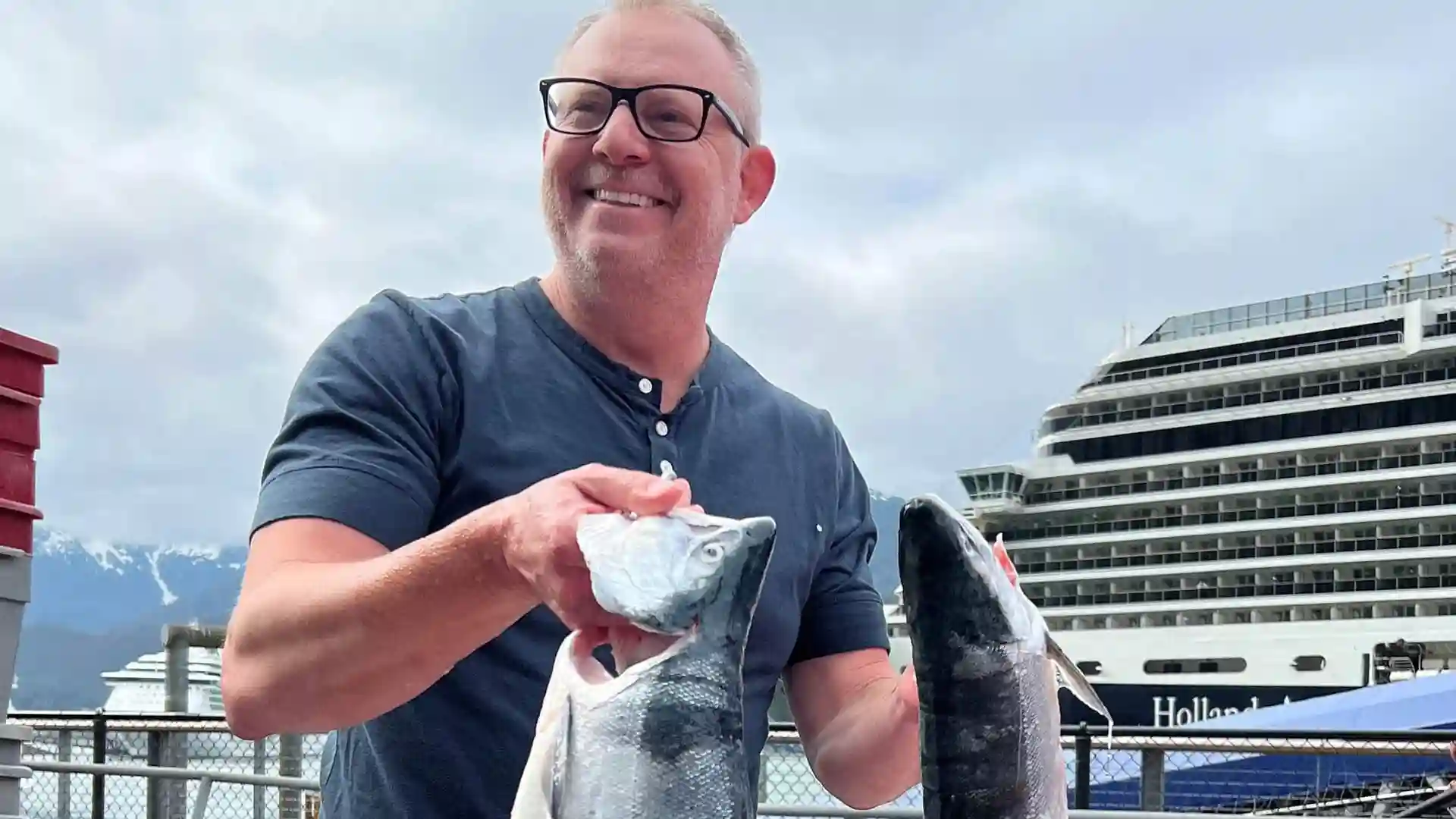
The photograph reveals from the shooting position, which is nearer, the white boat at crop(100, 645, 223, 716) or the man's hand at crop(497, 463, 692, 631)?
the man's hand at crop(497, 463, 692, 631)

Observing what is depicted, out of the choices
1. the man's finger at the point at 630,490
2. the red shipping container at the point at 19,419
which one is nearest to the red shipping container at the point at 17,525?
the red shipping container at the point at 19,419

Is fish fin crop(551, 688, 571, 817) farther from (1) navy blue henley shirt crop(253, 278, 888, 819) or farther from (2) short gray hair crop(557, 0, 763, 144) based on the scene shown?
(2) short gray hair crop(557, 0, 763, 144)

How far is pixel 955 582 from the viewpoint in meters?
1.59

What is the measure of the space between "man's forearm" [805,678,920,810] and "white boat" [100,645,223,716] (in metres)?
10.0

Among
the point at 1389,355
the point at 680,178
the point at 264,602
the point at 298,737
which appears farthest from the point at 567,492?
the point at 1389,355

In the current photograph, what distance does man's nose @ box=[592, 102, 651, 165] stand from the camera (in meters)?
1.84

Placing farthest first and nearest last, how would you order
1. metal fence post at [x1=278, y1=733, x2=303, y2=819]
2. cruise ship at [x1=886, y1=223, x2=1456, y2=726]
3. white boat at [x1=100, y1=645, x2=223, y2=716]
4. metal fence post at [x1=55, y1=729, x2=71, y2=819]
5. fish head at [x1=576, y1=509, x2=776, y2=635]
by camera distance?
cruise ship at [x1=886, y1=223, x2=1456, y2=726] < white boat at [x1=100, y1=645, x2=223, y2=716] < metal fence post at [x1=55, y1=729, x2=71, y2=819] < metal fence post at [x1=278, y1=733, x2=303, y2=819] < fish head at [x1=576, y1=509, x2=776, y2=635]

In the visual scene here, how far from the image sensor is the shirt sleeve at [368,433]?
1.68 m

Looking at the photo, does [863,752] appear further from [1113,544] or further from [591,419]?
[1113,544]

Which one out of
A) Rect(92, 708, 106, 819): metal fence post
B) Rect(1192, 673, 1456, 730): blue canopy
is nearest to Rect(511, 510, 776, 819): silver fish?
Rect(92, 708, 106, 819): metal fence post

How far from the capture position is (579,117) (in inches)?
75.2

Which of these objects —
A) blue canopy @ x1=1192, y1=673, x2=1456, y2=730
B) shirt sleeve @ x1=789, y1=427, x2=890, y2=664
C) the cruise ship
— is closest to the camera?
shirt sleeve @ x1=789, y1=427, x2=890, y2=664

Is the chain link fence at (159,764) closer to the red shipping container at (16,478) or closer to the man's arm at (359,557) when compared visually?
the red shipping container at (16,478)

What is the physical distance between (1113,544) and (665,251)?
35.4m
